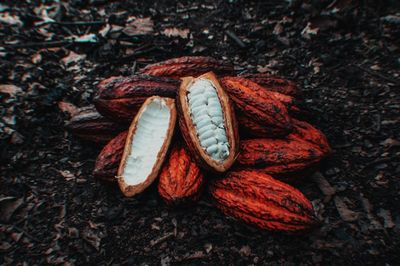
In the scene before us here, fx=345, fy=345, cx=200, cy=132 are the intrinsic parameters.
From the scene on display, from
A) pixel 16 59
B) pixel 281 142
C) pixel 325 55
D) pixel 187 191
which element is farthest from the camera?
pixel 16 59

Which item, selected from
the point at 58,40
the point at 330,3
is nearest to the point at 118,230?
the point at 58,40

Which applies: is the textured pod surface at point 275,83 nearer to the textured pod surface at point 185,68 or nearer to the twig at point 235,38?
the textured pod surface at point 185,68

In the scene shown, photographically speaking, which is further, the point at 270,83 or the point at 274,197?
the point at 270,83

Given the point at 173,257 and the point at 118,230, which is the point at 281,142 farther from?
the point at 118,230

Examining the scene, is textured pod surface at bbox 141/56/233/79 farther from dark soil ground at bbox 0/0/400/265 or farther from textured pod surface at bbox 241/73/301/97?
dark soil ground at bbox 0/0/400/265

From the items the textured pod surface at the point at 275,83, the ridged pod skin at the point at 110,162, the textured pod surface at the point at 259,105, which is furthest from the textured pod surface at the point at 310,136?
the ridged pod skin at the point at 110,162

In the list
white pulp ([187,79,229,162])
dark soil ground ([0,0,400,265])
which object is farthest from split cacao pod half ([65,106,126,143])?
white pulp ([187,79,229,162])
